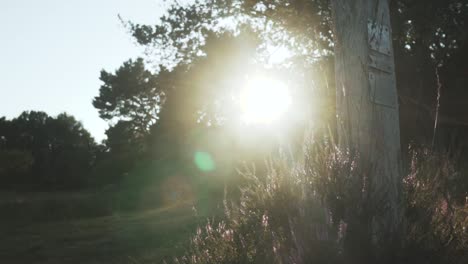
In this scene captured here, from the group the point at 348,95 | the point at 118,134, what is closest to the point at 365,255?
the point at 348,95

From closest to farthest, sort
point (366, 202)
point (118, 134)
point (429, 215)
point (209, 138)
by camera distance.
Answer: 1. point (366, 202)
2. point (429, 215)
3. point (209, 138)
4. point (118, 134)

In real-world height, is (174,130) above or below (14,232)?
above

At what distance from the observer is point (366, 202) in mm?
3365

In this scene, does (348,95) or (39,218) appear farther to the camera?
(39,218)

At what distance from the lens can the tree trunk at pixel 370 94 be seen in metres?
3.76

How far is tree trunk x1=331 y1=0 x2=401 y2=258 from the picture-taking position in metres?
3.76

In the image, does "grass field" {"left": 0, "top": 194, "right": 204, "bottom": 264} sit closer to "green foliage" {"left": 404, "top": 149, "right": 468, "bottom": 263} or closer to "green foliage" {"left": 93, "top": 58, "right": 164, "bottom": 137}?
"green foliage" {"left": 404, "top": 149, "right": 468, "bottom": 263}

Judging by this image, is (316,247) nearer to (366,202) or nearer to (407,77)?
(366,202)

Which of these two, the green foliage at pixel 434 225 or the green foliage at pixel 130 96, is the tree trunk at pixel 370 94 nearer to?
the green foliage at pixel 434 225

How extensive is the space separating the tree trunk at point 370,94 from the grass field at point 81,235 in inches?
137

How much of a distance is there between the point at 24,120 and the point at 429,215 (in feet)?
287

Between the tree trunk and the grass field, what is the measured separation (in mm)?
3490

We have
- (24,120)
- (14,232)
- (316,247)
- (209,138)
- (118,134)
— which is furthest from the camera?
(24,120)

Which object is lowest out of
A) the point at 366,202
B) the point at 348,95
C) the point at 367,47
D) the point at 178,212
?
the point at 178,212
